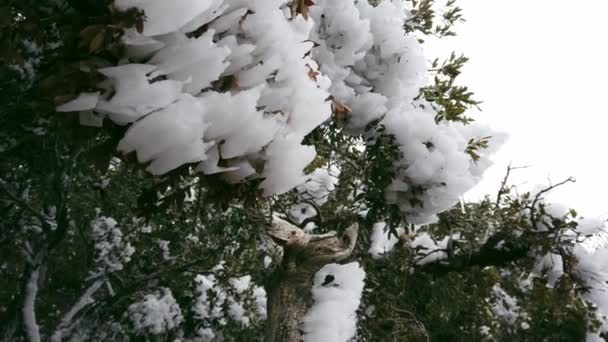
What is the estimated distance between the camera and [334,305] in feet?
9.67

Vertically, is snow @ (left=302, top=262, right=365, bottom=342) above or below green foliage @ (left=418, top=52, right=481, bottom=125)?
below

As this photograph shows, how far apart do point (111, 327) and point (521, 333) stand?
42.3 ft

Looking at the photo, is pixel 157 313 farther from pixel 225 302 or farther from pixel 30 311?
pixel 30 311

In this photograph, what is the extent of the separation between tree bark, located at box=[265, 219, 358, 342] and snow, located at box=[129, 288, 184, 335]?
625 centimetres

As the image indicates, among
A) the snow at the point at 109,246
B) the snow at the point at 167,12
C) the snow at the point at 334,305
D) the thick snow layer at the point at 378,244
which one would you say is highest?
the snow at the point at 109,246

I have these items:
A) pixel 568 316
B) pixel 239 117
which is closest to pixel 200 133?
pixel 239 117

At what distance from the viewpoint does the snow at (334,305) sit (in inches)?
108

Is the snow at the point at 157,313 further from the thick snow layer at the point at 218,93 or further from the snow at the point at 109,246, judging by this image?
the thick snow layer at the point at 218,93

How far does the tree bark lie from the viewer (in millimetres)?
2760

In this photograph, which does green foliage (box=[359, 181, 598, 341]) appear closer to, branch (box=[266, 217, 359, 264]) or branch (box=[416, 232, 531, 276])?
branch (box=[416, 232, 531, 276])

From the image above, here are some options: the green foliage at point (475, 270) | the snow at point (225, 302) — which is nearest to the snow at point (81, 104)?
the green foliage at point (475, 270)

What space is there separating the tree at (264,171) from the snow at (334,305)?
A: 15 mm

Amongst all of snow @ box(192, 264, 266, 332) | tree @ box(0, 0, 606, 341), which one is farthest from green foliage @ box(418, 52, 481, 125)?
snow @ box(192, 264, 266, 332)

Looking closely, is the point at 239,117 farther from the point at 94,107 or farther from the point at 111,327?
the point at 111,327
